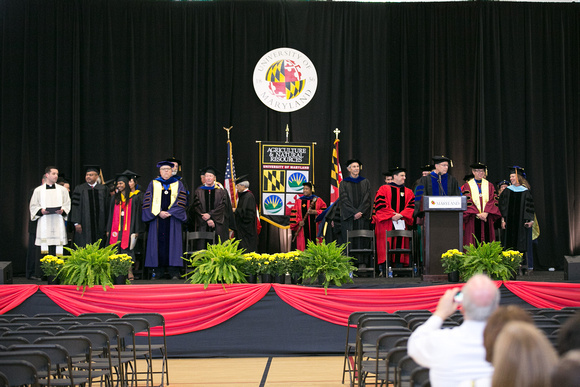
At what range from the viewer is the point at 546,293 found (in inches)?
305

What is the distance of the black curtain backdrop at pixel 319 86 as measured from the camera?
43.1 feet

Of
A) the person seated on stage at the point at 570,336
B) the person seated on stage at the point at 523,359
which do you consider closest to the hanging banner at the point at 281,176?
the person seated on stage at the point at 570,336

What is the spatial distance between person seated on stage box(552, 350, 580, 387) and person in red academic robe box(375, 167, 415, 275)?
850cm

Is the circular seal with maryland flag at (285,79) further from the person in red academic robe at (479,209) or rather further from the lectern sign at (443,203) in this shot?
the lectern sign at (443,203)

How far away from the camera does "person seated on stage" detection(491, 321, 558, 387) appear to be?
190cm

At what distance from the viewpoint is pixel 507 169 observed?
43.6 ft

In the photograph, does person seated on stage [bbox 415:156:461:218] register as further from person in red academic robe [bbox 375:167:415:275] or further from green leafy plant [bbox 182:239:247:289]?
green leafy plant [bbox 182:239:247:289]

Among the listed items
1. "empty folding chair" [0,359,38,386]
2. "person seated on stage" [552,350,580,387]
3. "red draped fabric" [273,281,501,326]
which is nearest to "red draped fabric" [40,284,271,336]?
"red draped fabric" [273,281,501,326]

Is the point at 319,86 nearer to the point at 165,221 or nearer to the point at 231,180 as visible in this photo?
the point at 231,180

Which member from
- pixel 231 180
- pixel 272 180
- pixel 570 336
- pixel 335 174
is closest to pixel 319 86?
pixel 335 174

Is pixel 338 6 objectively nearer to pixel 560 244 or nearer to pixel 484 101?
pixel 484 101

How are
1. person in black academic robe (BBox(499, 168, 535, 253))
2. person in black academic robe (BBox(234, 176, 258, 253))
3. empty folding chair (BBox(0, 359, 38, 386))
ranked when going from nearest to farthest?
empty folding chair (BBox(0, 359, 38, 386)), person in black academic robe (BBox(499, 168, 535, 253)), person in black academic robe (BBox(234, 176, 258, 253))

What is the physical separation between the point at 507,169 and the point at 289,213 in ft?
14.6

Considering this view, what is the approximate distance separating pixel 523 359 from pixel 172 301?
6.13m
